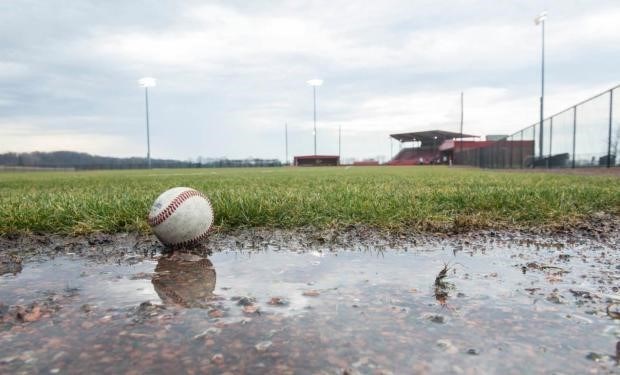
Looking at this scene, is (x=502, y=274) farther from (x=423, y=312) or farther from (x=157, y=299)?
(x=157, y=299)

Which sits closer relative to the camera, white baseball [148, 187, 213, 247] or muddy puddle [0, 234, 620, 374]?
muddy puddle [0, 234, 620, 374]

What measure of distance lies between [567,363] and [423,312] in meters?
0.69

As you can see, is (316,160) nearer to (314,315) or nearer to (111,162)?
(111,162)

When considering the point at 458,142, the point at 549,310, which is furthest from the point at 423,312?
the point at 458,142

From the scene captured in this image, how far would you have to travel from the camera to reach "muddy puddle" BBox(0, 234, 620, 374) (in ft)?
5.85

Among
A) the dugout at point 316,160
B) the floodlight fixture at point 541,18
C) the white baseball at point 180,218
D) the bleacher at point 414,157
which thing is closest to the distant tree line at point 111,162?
Answer: the dugout at point 316,160

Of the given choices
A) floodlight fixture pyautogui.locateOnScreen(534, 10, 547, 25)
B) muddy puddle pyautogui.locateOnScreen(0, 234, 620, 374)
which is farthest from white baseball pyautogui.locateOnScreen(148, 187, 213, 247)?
floodlight fixture pyautogui.locateOnScreen(534, 10, 547, 25)

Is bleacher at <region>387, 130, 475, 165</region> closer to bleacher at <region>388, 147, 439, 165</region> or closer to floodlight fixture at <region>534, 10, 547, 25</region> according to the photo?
bleacher at <region>388, 147, 439, 165</region>

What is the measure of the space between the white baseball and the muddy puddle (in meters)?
0.33

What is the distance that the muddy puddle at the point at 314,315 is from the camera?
1.78 metres

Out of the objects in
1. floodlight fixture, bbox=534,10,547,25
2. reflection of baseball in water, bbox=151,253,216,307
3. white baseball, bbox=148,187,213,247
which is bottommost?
reflection of baseball in water, bbox=151,253,216,307

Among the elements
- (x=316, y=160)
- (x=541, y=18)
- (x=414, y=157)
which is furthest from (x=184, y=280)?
(x=414, y=157)

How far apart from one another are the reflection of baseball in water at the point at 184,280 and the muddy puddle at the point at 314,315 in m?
0.01

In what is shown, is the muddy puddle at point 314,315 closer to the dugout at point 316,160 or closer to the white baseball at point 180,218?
the white baseball at point 180,218
